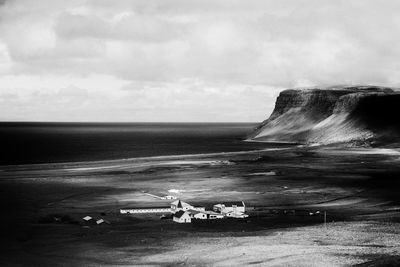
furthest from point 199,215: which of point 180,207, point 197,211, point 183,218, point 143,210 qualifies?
point 143,210

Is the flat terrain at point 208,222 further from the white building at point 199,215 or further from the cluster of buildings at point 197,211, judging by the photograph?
the white building at point 199,215

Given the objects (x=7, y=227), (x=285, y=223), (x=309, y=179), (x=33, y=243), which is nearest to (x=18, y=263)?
(x=33, y=243)

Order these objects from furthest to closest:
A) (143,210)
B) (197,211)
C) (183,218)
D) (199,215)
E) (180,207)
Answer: (143,210) → (180,207) → (197,211) → (199,215) → (183,218)

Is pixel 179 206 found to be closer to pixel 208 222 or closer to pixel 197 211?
pixel 197 211

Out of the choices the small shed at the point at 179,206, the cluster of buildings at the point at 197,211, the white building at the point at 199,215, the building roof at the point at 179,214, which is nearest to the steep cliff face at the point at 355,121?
the cluster of buildings at the point at 197,211

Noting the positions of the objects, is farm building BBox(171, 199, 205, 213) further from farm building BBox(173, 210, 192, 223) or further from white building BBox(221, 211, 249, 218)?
farm building BBox(173, 210, 192, 223)

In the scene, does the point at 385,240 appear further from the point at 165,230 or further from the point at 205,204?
the point at 205,204
